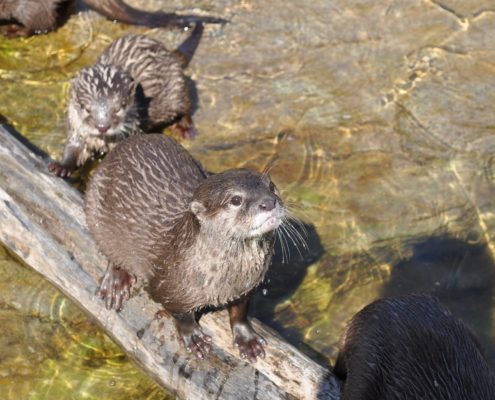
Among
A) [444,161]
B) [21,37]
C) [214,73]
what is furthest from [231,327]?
[21,37]

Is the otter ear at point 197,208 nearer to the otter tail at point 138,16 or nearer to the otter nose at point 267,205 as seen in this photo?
the otter nose at point 267,205

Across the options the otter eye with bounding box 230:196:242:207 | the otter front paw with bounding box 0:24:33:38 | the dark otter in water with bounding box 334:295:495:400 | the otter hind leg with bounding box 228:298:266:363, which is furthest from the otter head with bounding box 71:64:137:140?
the dark otter in water with bounding box 334:295:495:400

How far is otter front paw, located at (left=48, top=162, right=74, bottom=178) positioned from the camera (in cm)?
370

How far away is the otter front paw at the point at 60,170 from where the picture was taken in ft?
12.1

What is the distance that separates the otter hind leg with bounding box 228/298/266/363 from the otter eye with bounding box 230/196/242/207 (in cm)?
46

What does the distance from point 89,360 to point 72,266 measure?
358 mm

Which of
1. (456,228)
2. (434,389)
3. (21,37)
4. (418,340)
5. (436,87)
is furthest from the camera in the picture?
(21,37)

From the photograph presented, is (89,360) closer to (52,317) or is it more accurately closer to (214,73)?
(52,317)

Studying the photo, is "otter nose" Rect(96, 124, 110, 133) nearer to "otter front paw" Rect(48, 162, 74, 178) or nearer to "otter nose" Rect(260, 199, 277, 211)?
"otter front paw" Rect(48, 162, 74, 178)

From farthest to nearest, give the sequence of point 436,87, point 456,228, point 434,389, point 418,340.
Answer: point 436,87, point 456,228, point 418,340, point 434,389

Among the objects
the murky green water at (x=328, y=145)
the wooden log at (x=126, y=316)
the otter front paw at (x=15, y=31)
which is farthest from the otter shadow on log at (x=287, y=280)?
the otter front paw at (x=15, y=31)

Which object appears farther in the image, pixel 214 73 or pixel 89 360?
pixel 214 73

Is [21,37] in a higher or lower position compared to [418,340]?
lower

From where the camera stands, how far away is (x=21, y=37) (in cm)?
485
